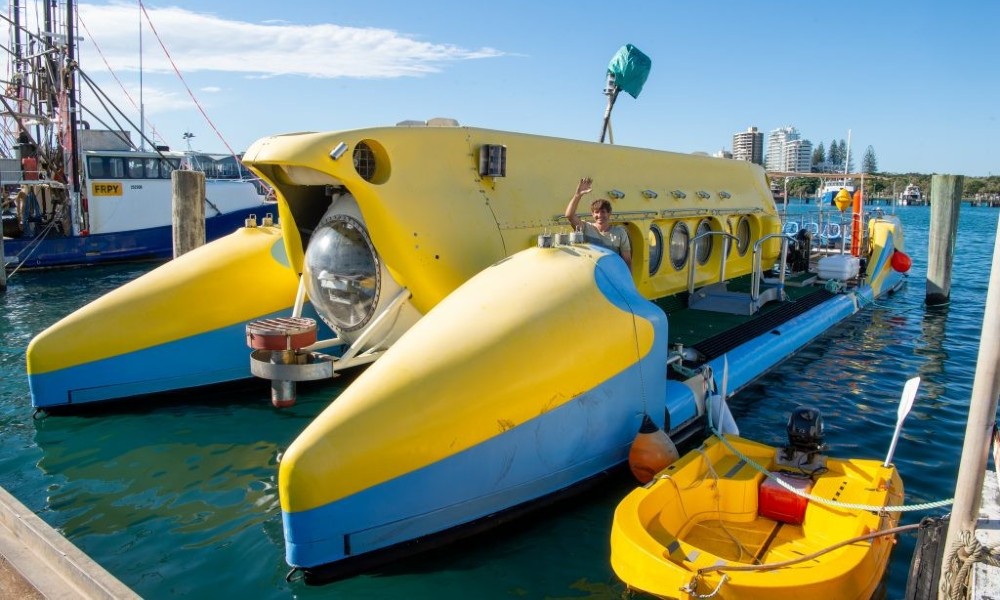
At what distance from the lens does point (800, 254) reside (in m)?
13.8

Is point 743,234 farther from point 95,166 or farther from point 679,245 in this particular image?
point 95,166

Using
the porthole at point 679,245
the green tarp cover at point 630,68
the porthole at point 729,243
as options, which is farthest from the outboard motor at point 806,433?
the green tarp cover at point 630,68

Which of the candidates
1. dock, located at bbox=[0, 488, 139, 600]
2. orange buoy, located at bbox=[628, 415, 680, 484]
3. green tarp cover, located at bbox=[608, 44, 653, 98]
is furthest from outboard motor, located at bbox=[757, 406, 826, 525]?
green tarp cover, located at bbox=[608, 44, 653, 98]

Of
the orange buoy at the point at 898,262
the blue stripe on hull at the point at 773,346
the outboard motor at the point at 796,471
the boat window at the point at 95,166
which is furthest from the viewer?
the boat window at the point at 95,166

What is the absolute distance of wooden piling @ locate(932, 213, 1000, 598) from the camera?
3.06m

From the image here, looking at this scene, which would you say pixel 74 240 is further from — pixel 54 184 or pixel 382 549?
pixel 382 549

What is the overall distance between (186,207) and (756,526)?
1208 centimetres

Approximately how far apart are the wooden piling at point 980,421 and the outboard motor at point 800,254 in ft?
36.3

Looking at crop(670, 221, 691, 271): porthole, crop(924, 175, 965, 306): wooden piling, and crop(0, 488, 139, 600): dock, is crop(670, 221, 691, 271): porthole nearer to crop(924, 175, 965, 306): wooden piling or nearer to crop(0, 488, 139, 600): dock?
crop(0, 488, 139, 600): dock

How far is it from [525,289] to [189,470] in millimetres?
3343

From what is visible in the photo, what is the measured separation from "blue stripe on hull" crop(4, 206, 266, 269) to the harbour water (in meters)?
10.6

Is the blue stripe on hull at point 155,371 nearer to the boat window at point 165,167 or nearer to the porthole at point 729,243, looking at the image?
the porthole at point 729,243

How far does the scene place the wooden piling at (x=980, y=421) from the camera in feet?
10.1

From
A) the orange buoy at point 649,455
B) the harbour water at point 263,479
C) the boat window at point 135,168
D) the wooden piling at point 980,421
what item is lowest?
the harbour water at point 263,479
